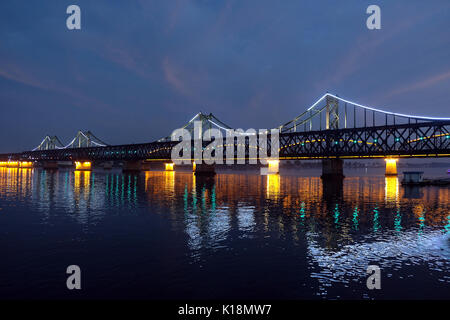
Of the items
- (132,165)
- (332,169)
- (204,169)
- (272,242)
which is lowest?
(272,242)

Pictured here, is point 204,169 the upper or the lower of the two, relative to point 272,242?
upper

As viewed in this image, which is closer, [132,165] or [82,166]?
[132,165]

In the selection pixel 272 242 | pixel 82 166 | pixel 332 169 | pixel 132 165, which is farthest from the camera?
pixel 82 166

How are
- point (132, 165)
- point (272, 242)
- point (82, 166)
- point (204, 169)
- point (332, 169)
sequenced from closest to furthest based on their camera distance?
point (272, 242)
point (332, 169)
point (204, 169)
point (132, 165)
point (82, 166)

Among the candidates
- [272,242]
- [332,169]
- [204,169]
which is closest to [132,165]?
[204,169]

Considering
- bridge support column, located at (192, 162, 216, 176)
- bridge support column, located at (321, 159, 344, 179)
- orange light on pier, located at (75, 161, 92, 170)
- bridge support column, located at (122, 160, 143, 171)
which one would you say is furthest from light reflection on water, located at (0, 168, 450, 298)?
orange light on pier, located at (75, 161, 92, 170)

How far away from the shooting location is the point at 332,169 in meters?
100

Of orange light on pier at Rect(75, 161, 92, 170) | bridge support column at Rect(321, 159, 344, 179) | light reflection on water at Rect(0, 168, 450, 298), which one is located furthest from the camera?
orange light on pier at Rect(75, 161, 92, 170)

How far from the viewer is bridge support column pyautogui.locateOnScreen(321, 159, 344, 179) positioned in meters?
98.2

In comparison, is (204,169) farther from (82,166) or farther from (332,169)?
(82,166)

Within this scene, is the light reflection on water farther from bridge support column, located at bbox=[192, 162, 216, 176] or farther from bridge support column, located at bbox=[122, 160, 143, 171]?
bridge support column, located at bbox=[122, 160, 143, 171]

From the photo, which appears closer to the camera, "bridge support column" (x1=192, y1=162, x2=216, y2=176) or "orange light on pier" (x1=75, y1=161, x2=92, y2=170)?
"bridge support column" (x1=192, y1=162, x2=216, y2=176)
